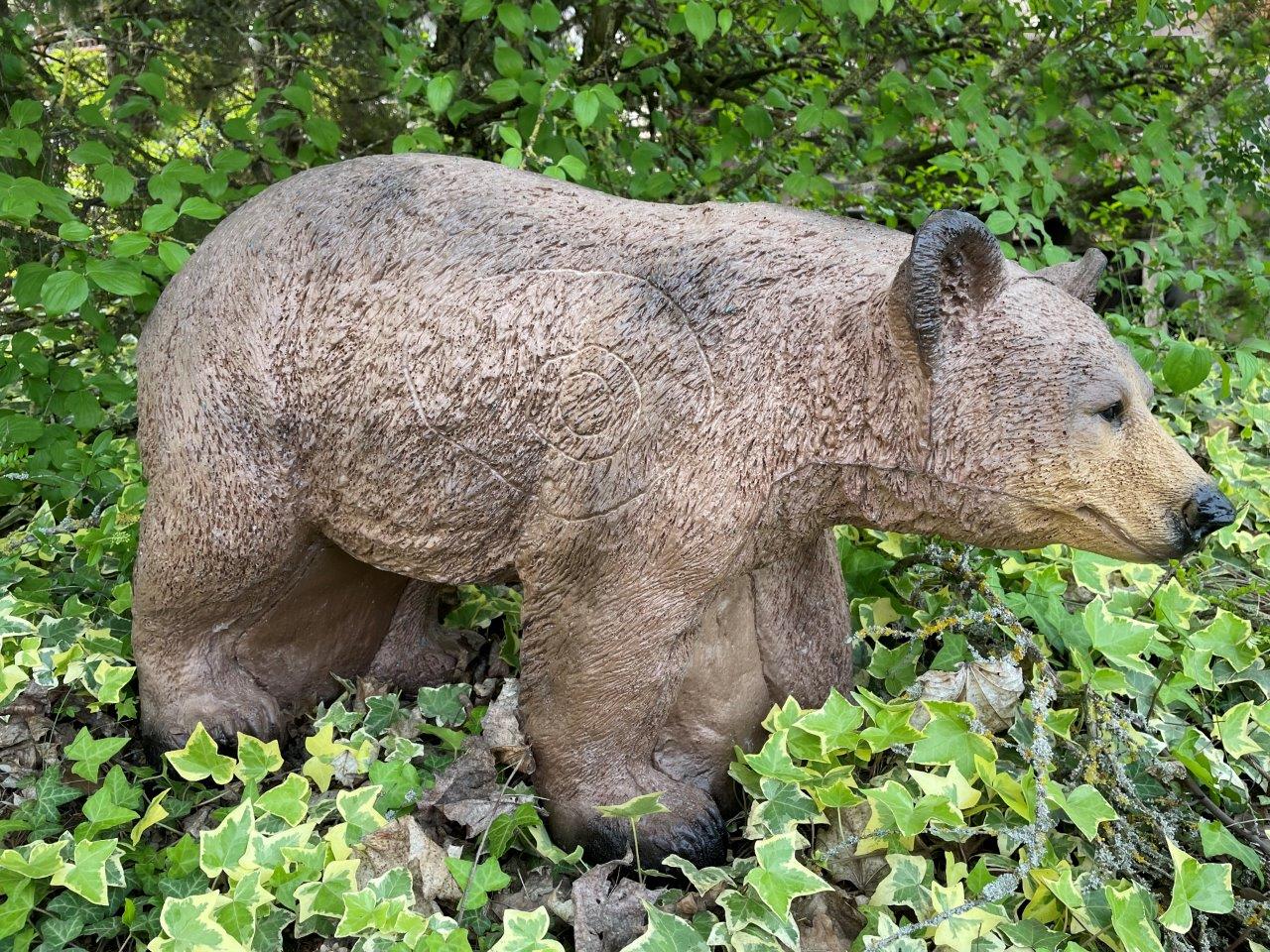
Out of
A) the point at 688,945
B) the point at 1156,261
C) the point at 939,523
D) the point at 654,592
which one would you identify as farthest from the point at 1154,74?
the point at 688,945

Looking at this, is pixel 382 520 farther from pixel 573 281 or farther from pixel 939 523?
pixel 939 523

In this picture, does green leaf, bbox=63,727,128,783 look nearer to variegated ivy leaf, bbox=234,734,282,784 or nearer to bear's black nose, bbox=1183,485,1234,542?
variegated ivy leaf, bbox=234,734,282,784

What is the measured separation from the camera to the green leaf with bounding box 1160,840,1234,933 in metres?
1.54

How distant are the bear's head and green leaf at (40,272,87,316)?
1590mm

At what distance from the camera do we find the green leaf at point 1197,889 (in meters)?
1.54

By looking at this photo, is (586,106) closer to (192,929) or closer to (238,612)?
(238,612)

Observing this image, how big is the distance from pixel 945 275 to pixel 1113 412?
0.32 metres

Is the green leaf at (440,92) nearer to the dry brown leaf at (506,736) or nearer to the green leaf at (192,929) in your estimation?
the dry brown leaf at (506,736)

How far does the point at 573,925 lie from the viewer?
169 cm

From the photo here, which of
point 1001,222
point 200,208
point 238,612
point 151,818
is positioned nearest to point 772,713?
point 238,612

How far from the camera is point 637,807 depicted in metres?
1.67

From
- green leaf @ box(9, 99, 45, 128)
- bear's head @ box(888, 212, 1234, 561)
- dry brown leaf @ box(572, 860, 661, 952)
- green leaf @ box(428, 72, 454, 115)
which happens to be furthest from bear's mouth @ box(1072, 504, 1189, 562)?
green leaf @ box(9, 99, 45, 128)

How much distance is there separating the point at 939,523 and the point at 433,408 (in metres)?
0.82

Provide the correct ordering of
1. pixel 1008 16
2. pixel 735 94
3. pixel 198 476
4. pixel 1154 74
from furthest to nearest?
pixel 735 94 < pixel 1154 74 < pixel 1008 16 < pixel 198 476
